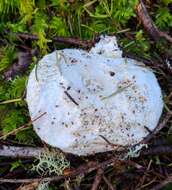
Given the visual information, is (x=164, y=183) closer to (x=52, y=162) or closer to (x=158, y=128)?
(x=158, y=128)

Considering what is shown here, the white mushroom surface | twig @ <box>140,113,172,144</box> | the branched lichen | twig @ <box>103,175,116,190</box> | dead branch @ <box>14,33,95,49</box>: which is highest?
dead branch @ <box>14,33,95,49</box>

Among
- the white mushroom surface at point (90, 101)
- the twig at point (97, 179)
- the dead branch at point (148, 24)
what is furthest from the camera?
the dead branch at point (148, 24)

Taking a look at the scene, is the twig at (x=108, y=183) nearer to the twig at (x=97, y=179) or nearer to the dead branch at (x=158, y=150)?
the twig at (x=97, y=179)

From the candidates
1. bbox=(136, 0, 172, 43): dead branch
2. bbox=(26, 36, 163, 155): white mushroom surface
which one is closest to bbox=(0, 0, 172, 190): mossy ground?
bbox=(136, 0, 172, 43): dead branch

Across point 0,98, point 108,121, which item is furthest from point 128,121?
point 0,98

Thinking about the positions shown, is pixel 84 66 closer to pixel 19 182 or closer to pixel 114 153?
pixel 114 153

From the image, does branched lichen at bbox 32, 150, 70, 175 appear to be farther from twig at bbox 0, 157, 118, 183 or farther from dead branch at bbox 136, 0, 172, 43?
dead branch at bbox 136, 0, 172, 43

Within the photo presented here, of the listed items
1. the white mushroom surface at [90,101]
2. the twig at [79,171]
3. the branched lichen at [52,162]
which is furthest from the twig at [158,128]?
the branched lichen at [52,162]
